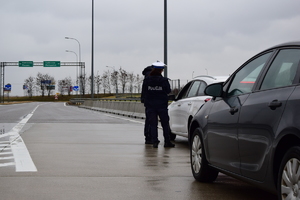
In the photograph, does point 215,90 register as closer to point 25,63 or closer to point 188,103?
point 188,103

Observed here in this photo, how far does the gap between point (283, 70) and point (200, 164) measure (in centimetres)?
222

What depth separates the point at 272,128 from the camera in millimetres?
4809

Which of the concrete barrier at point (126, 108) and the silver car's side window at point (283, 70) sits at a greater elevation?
the silver car's side window at point (283, 70)

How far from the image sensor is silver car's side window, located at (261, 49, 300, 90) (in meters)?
5.00

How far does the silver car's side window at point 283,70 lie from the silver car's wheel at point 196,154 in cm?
188

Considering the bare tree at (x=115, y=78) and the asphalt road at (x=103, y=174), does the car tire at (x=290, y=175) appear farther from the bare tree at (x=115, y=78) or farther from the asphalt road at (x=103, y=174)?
the bare tree at (x=115, y=78)

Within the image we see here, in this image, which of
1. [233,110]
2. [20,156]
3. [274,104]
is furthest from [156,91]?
[274,104]

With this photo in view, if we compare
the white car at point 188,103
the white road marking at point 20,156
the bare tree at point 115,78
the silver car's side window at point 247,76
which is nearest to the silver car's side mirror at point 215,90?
the silver car's side window at point 247,76

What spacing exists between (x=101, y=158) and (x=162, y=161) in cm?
113

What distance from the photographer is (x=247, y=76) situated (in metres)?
6.18

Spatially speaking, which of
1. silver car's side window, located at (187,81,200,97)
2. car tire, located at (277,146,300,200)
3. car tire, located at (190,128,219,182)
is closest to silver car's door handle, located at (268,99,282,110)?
car tire, located at (277,146,300,200)

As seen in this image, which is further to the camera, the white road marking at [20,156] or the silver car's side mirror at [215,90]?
the white road marking at [20,156]

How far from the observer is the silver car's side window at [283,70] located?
5.00m

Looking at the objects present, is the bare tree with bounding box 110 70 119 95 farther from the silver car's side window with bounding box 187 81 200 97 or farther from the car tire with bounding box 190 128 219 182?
the car tire with bounding box 190 128 219 182
